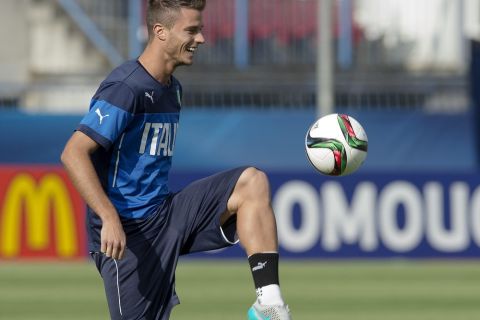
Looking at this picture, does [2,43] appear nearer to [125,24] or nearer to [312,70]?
[125,24]

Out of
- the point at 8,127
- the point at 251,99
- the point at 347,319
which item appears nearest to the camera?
the point at 347,319

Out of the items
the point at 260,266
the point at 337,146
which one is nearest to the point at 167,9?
the point at 337,146

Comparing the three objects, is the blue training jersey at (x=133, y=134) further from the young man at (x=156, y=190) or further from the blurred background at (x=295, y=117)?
the blurred background at (x=295, y=117)

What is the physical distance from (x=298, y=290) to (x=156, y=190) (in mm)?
6458

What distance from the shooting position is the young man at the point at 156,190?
6352 mm

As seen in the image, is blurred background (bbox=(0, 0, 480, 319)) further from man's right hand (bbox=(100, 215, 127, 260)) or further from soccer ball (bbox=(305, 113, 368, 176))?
man's right hand (bbox=(100, 215, 127, 260))

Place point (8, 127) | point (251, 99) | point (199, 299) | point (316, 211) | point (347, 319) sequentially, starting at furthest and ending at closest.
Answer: point (251, 99), point (8, 127), point (316, 211), point (199, 299), point (347, 319)

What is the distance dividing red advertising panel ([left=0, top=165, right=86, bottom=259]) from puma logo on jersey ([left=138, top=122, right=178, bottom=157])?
10.1m

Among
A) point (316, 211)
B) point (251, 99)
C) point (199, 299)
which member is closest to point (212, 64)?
point (251, 99)

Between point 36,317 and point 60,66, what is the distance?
11.4m

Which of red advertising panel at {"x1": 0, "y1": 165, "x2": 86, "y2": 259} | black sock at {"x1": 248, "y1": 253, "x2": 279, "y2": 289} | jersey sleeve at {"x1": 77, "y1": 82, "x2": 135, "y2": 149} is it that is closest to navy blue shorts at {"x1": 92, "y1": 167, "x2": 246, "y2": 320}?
black sock at {"x1": 248, "y1": 253, "x2": 279, "y2": 289}

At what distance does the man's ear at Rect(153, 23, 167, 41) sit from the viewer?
6.59m

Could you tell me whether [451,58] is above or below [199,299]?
above

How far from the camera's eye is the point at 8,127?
19734 mm
